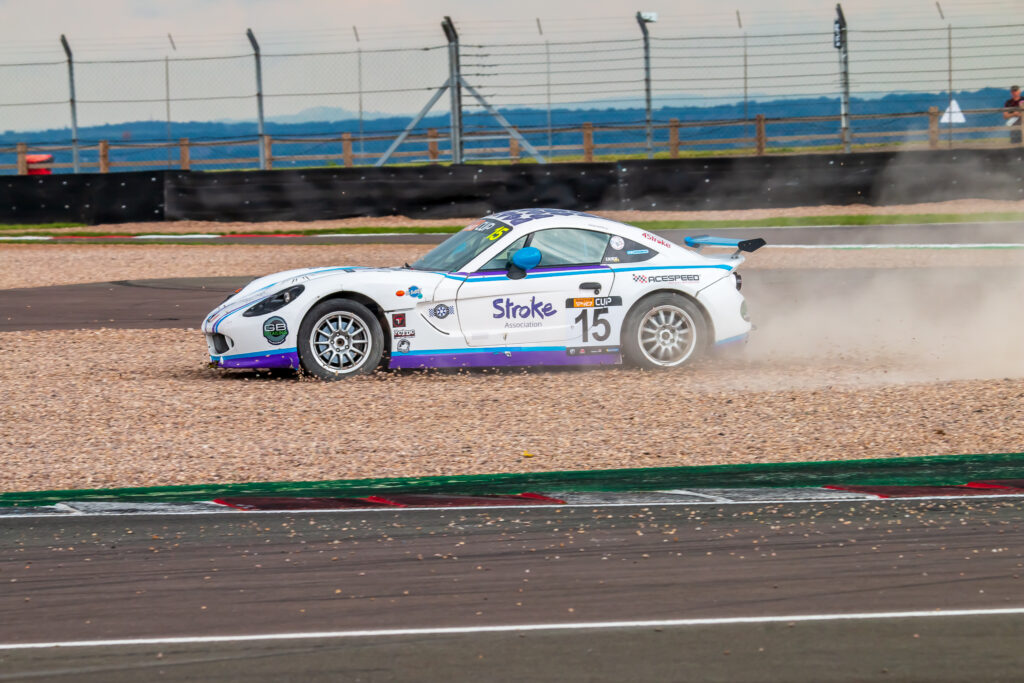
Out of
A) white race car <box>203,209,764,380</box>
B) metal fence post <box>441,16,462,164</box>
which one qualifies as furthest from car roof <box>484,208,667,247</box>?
metal fence post <box>441,16,462,164</box>

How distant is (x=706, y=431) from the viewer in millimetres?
8406

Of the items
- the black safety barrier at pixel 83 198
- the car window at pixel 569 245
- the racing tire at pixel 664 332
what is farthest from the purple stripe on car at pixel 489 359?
the black safety barrier at pixel 83 198

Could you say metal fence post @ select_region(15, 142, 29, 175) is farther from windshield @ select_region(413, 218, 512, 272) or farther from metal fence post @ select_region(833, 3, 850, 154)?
windshield @ select_region(413, 218, 512, 272)

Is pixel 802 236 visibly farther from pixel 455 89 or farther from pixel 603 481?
pixel 603 481

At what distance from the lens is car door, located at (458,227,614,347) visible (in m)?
10.2

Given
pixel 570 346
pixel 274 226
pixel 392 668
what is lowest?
pixel 392 668

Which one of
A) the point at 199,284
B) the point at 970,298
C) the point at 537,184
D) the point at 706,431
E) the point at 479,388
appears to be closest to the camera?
the point at 706,431

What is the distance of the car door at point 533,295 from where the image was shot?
10.2 m

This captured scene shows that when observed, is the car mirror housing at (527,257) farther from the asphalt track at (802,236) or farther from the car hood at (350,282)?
the asphalt track at (802,236)

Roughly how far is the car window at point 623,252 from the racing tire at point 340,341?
1.84m

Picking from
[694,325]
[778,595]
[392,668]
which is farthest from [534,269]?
[392,668]

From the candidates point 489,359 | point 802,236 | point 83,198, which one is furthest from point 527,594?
point 83,198

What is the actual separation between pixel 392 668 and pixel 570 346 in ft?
20.4

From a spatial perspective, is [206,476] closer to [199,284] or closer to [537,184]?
[199,284]
